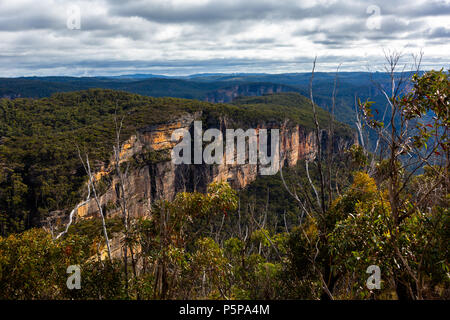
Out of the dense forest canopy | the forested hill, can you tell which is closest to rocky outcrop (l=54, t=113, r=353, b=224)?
the forested hill

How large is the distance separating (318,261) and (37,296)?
20.9 feet

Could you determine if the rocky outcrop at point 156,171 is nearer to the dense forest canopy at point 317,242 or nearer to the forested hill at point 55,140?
the forested hill at point 55,140

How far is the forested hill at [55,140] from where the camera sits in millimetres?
28212

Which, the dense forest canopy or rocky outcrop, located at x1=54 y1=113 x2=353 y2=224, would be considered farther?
rocky outcrop, located at x1=54 y1=113 x2=353 y2=224

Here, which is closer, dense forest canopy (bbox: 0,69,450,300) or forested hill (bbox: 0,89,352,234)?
dense forest canopy (bbox: 0,69,450,300)

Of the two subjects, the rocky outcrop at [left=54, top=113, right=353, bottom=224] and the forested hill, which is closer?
the forested hill

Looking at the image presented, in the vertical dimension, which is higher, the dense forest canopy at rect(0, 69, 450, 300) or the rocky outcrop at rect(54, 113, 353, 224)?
the dense forest canopy at rect(0, 69, 450, 300)

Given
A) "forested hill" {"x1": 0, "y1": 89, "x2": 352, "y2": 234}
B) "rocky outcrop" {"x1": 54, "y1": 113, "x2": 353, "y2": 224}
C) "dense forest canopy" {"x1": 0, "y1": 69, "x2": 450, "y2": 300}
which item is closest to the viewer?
"dense forest canopy" {"x1": 0, "y1": 69, "x2": 450, "y2": 300}

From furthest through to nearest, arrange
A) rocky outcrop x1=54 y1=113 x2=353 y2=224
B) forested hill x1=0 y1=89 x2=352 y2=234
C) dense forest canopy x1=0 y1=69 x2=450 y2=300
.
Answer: rocky outcrop x1=54 y1=113 x2=353 y2=224
forested hill x1=0 y1=89 x2=352 y2=234
dense forest canopy x1=0 y1=69 x2=450 y2=300

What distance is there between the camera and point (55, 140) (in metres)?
37.1

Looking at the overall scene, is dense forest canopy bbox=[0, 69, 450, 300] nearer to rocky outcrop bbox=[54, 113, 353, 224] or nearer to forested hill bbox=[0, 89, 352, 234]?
forested hill bbox=[0, 89, 352, 234]

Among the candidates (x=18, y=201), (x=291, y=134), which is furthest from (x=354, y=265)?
(x=291, y=134)

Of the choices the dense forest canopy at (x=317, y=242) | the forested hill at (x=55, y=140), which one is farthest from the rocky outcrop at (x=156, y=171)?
the dense forest canopy at (x=317, y=242)

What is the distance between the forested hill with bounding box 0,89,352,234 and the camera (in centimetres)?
2821
